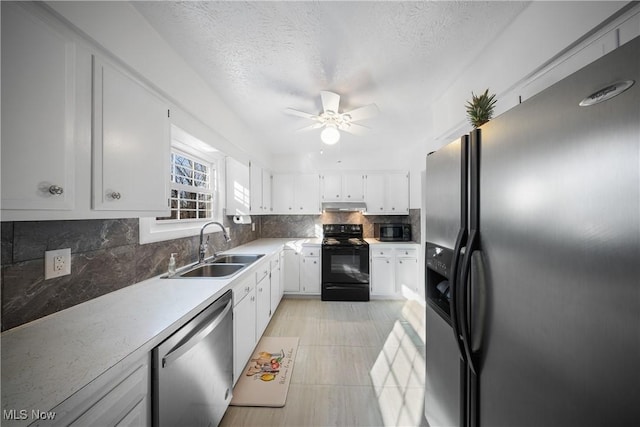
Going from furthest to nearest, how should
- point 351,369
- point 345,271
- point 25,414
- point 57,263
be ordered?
point 345,271 < point 351,369 < point 57,263 < point 25,414

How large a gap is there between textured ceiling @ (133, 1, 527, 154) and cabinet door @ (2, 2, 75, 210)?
65 centimetres

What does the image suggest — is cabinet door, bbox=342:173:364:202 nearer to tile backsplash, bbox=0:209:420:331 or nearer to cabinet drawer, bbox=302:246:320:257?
cabinet drawer, bbox=302:246:320:257

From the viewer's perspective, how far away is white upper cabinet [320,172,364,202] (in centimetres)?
416

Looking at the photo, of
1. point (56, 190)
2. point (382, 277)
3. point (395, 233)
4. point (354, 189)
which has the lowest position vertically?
point (382, 277)

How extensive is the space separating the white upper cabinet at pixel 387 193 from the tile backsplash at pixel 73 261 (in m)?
3.10

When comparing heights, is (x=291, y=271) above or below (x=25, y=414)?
below

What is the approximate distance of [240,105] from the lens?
7.48 feet

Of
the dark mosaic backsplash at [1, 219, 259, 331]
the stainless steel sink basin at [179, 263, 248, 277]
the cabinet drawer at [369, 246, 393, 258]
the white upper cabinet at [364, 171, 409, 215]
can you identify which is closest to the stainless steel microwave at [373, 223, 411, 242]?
the white upper cabinet at [364, 171, 409, 215]

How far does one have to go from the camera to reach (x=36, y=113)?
0.77m

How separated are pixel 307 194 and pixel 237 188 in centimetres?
156

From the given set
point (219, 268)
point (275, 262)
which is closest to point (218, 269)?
point (219, 268)

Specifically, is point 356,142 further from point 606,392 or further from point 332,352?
point 606,392

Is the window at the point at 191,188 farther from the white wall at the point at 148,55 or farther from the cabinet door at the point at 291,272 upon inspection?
the cabinet door at the point at 291,272

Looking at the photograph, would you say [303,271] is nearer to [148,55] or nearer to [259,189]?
[259,189]
